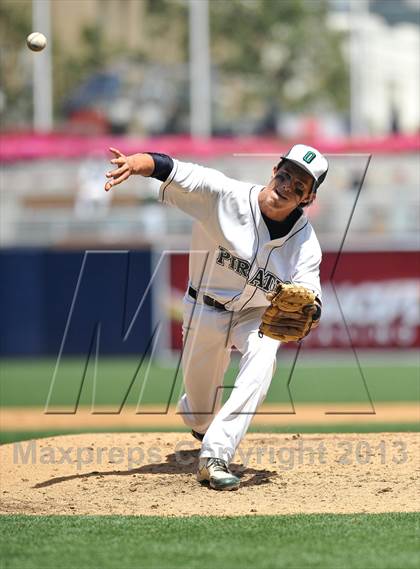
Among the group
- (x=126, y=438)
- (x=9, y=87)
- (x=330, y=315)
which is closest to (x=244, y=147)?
(x=330, y=315)

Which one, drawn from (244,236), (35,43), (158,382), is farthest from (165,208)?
(244,236)

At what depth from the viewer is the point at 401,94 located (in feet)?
110

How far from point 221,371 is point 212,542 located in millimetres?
1919

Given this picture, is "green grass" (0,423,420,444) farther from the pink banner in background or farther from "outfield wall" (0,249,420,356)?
the pink banner in background

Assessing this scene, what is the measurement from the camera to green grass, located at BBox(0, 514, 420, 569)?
4785 mm

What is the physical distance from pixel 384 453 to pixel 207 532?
218 cm

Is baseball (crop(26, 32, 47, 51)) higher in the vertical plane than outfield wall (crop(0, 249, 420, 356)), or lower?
higher

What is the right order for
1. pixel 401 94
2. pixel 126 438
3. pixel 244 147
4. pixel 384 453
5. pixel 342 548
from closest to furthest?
pixel 342 548
pixel 384 453
pixel 126 438
pixel 244 147
pixel 401 94

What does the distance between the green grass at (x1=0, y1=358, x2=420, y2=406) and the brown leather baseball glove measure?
4.79m

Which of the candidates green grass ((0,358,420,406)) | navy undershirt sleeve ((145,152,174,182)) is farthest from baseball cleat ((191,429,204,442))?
green grass ((0,358,420,406))

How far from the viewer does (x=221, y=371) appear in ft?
22.8

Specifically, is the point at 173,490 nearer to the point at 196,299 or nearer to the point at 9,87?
the point at 196,299
